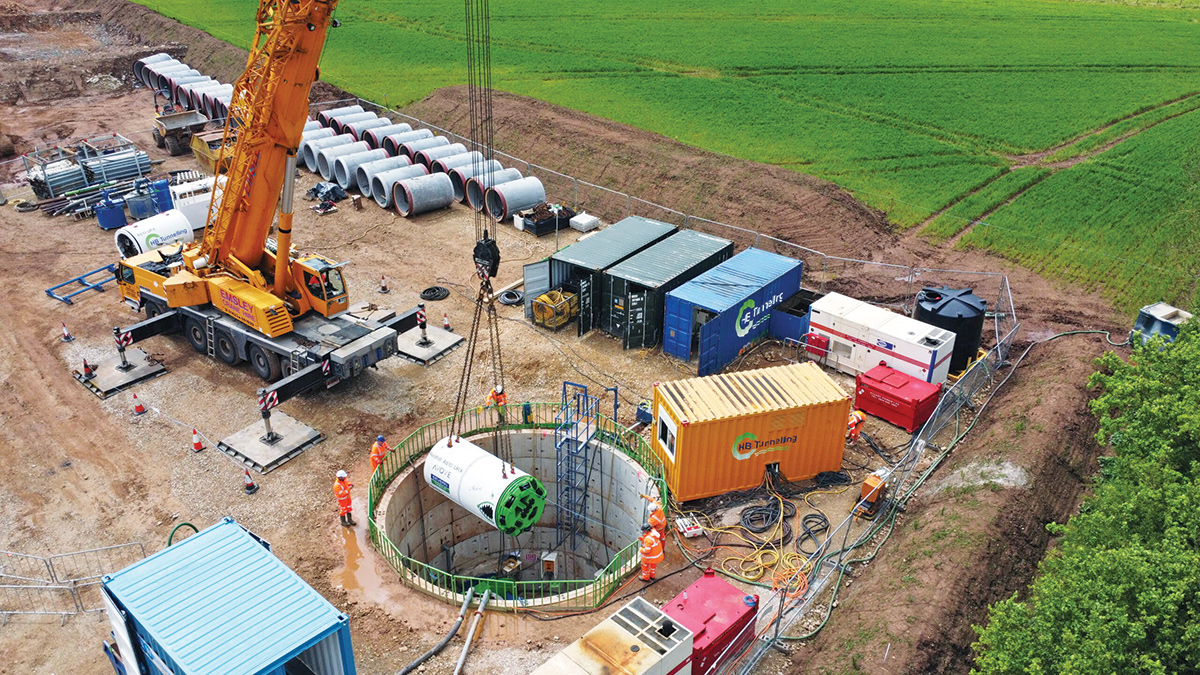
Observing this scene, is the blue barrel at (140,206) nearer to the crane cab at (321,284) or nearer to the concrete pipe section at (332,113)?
the concrete pipe section at (332,113)

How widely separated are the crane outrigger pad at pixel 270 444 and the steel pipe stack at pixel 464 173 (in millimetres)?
17887

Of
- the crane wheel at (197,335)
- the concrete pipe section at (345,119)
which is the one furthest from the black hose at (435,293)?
the concrete pipe section at (345,119)

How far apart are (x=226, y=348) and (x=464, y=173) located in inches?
620

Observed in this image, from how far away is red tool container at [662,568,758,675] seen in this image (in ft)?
54.1

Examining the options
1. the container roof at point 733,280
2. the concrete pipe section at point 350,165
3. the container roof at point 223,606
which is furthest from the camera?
the concrete pipe section at point 350,165

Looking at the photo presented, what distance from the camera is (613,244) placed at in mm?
32000

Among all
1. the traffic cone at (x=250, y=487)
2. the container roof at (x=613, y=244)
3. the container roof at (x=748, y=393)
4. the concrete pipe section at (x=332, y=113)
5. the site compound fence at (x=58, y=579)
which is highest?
the concrete pipe section at (x=332, y=113)

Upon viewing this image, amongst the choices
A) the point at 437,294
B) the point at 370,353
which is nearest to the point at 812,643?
the point at 370,353

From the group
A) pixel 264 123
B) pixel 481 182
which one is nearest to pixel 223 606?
pixel 264 123

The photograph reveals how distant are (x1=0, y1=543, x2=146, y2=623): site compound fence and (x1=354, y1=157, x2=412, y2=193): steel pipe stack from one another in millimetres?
23570

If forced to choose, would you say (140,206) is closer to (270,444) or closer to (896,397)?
(270,444)

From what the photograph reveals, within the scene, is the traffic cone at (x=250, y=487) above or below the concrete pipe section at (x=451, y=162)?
below

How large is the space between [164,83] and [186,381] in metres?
37.8

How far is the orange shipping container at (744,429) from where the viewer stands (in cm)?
2181
